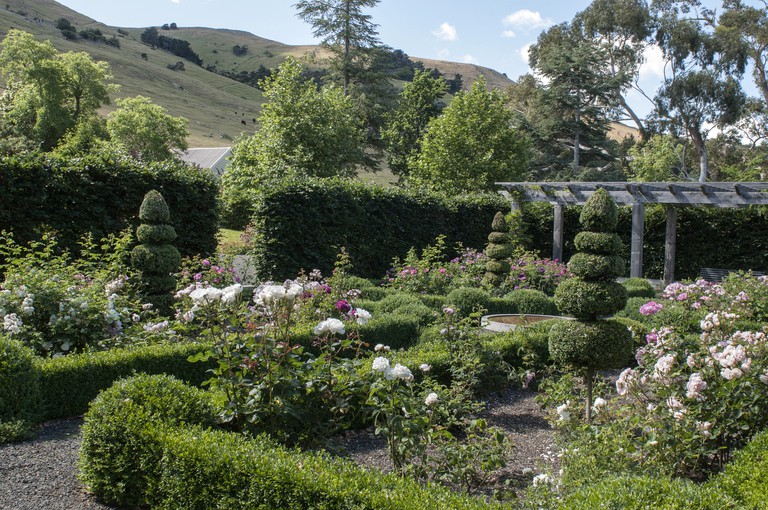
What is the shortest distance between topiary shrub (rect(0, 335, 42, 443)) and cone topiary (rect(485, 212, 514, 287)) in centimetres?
897

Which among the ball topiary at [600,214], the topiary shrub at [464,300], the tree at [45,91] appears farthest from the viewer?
the tree at [45,91]

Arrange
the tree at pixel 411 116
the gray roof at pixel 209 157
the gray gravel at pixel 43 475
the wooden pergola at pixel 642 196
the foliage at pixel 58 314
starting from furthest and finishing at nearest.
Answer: the gray roof at pixel 209 157, the tree at pixel 411 116, the wooden pergola at pixel 642 196, the foliage at pixel 58 314, the gray gravel at pixel 43 475

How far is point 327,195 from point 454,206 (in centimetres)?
500

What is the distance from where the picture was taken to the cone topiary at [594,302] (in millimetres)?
5270

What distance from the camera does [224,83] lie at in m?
95.3

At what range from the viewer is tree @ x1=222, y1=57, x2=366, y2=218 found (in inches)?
849

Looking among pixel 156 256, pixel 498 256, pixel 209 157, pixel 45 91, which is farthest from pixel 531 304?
pixel 209 157

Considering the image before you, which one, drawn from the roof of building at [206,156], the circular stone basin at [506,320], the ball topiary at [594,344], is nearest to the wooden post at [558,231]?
the circular stone basin at [506,320]

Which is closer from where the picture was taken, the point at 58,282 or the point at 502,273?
the point at 58,282

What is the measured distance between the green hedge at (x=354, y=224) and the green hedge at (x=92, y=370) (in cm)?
627

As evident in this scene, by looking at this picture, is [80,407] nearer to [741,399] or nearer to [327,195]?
[741,399]

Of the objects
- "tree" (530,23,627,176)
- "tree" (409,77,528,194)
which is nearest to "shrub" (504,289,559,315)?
"tree" (409,77,528,194)

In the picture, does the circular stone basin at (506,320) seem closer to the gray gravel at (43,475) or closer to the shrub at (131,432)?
the shrub at (131,432)

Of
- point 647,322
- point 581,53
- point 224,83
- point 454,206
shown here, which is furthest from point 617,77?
point 224,83
